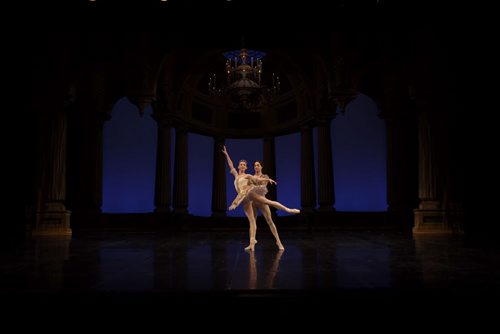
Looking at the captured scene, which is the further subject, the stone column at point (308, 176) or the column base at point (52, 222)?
the stone column at point (308, 176)

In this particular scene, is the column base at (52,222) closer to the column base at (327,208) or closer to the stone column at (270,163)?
the column base at (327,208)

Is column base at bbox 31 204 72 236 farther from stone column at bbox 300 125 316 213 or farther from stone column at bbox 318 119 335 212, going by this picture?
stone column at bbox 300 125 316 213

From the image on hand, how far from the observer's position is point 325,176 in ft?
57.5

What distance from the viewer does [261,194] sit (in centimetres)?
758

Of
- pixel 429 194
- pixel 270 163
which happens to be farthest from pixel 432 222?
pixel 270 163

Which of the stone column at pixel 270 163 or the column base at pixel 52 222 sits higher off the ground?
the stone column at pixel 270 163

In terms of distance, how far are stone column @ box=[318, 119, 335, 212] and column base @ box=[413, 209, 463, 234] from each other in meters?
5.41

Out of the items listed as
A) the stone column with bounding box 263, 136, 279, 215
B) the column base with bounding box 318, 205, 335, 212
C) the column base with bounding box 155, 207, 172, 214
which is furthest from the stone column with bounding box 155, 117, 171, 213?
the column base with bounding box 318, 205, 335, 212

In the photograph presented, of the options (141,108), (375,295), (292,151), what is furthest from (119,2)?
(292,151)

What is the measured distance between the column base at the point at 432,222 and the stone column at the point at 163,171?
9496mm

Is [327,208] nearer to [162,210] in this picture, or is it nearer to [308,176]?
[308,176]

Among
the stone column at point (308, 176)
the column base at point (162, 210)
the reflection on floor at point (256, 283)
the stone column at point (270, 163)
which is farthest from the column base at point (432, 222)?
the column base at point (162, 210)

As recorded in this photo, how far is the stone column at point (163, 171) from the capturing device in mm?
17109

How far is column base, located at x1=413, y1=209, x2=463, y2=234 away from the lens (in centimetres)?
1190
